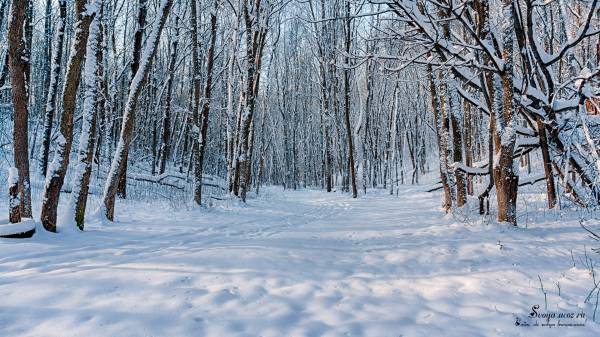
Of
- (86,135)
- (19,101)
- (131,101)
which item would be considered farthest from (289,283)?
(131,101)

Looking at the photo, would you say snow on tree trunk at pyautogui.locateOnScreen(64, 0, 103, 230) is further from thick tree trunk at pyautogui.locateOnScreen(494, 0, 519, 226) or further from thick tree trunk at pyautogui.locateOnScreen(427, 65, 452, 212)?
thick tree trunk at pyautogui.locateOnScreen(427, 65, 452, 212)

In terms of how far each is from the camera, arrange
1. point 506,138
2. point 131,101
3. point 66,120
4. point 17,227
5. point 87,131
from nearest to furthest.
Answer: point 17,227 → point 66,120 → point 506,138 → point 87,131 → point 131,101

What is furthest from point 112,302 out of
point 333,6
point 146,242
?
point 333,6

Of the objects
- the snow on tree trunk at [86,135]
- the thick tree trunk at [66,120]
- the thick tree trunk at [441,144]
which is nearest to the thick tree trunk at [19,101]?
the thick tree trunk at [66,120]

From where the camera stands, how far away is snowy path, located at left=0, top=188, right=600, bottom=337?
260 cm

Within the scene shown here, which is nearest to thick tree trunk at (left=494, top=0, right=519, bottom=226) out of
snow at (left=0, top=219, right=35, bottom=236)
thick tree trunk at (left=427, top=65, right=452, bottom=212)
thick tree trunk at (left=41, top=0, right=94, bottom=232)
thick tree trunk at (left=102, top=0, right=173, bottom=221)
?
thick tree trunk at (left=427, top=65, right=452, bottom=212)

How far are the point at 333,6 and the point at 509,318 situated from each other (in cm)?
2004

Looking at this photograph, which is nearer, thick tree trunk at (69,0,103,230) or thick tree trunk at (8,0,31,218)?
thick tree trunk at (8,0,31,218)

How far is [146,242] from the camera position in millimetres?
5422

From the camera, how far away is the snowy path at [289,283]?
2598 mm

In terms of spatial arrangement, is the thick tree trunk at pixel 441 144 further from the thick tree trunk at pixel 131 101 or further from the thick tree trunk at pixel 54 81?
the thick tree trunk at pixel 54 81

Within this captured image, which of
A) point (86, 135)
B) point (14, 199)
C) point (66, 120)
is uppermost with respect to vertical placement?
point (66, 120)

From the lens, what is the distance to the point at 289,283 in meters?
3.48

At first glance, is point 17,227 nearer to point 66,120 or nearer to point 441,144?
point 66,120
